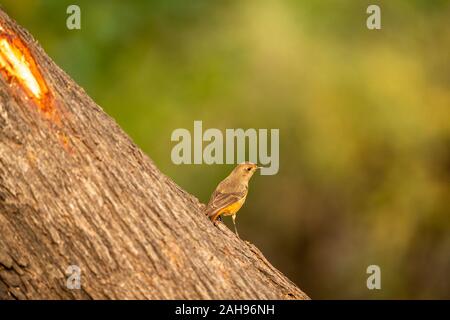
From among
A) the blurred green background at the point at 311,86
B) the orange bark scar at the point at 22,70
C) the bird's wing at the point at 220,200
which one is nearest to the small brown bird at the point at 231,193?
the bird's wing at the point at 220,200

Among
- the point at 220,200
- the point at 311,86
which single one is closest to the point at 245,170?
the point at 220,200

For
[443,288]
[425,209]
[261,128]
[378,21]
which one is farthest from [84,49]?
[443,288]

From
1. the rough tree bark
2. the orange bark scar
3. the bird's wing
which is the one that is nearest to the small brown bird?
the bird's wing

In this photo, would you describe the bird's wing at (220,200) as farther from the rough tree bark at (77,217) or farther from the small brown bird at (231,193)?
the rough tree bark at (77,217)

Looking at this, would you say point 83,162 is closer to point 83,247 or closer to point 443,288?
point 83,247

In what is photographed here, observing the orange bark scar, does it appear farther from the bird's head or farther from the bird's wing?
the bird's head
